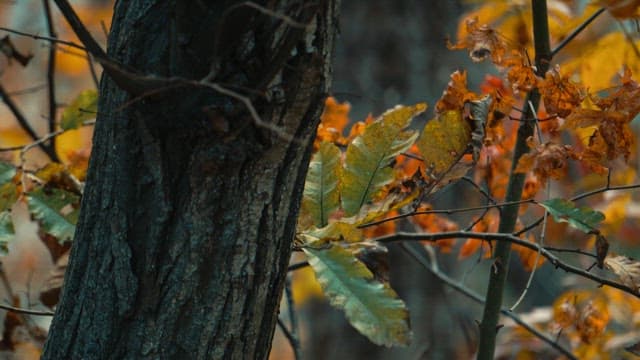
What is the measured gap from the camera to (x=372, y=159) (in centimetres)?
91

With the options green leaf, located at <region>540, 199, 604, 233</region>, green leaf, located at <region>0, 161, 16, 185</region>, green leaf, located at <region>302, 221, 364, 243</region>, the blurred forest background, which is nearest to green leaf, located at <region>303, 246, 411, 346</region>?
green leaf, located at <region>302, 221, 364, 243</region>

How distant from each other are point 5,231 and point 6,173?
0.14 meters

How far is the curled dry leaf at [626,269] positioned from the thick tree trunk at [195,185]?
39 cm

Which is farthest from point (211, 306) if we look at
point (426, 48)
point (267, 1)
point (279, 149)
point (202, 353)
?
point (426, 48)

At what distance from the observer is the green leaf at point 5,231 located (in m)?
0.98

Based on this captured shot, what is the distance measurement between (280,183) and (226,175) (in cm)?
5

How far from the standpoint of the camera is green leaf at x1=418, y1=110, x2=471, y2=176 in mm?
982

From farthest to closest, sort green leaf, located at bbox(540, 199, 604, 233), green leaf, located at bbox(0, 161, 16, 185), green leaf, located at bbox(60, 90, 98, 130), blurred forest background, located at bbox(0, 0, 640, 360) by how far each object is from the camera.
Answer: blurred forest background, located at bbox(0, 0, 640, 360)
green leaf, located at bbox(60, 90, 98, 130)
green leaf, located at bbox(0, 161, 16, 185)
green leaf, located at bbox(540, 199, 604, 233)

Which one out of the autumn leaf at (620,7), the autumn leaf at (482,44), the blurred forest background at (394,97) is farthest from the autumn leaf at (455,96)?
the blurred forest background at (394,97)

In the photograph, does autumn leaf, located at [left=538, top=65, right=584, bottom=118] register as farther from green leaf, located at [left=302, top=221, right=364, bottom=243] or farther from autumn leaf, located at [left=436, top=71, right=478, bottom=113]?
green leaf, located at [left=302, top=221, right=364, bottom=243]

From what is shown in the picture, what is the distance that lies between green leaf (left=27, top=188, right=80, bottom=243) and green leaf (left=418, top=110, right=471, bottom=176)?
475mm

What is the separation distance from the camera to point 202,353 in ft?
2.42

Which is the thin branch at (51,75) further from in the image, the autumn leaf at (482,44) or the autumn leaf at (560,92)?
the autumn leaf at (560,92)

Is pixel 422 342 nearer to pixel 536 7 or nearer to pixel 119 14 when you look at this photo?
pixel 536 7
